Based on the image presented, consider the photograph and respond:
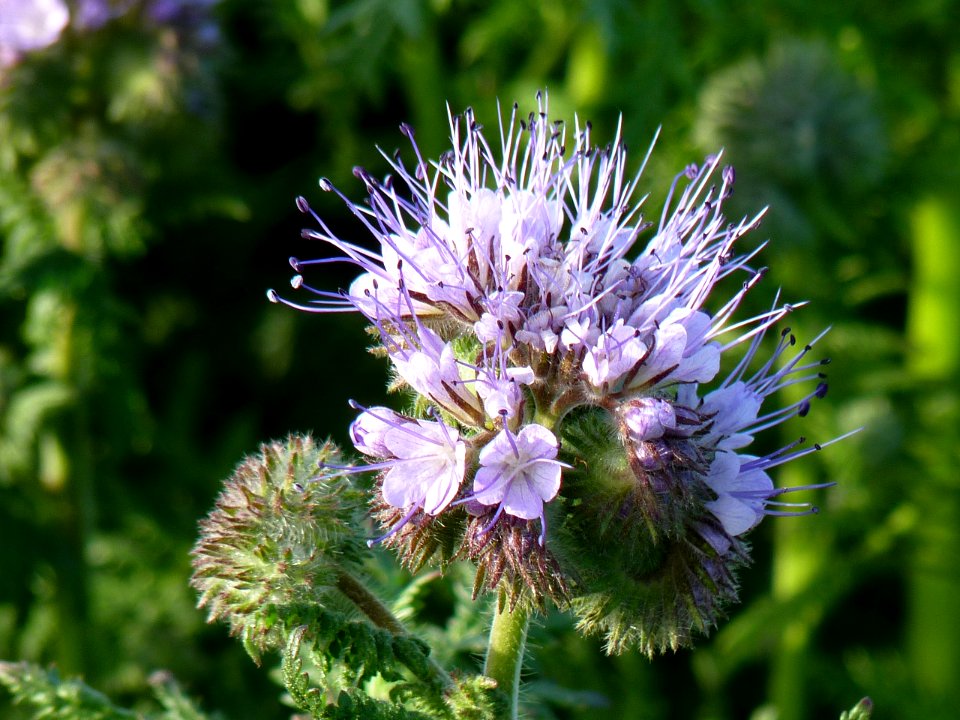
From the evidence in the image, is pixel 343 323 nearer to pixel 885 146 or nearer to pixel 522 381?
pixel 885 146

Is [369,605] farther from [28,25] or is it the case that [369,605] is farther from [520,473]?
[28,25]

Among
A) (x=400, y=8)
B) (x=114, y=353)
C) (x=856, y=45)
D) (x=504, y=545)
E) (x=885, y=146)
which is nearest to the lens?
(x=504, y=545)

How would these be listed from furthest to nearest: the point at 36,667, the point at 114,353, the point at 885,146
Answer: the point at 885,146
the point at 114,353
the point at 36,667

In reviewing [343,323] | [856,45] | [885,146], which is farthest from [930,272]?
[343,323]

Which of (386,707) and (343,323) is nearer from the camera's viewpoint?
(386,707)

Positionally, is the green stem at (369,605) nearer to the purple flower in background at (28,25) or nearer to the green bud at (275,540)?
the green bud at (275,540)

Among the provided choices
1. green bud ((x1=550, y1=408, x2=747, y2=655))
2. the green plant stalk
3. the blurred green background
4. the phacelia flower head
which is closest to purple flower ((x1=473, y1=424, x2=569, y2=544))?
the phacelia flower head

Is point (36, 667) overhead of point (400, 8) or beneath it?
beneath
